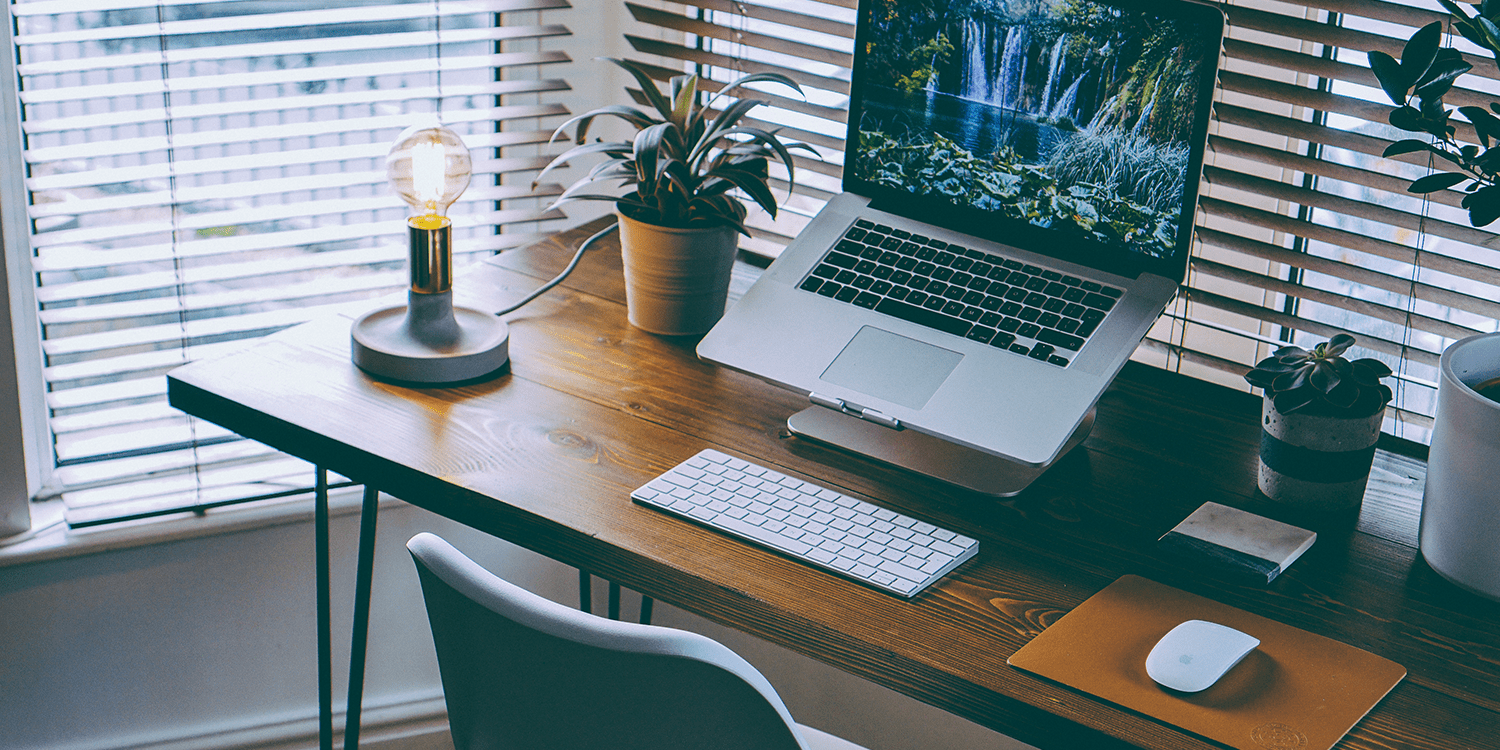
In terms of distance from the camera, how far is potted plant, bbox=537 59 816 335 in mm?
1396

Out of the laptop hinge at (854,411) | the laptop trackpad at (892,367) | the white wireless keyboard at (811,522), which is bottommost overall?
the white wireless keyboard at (811,522)

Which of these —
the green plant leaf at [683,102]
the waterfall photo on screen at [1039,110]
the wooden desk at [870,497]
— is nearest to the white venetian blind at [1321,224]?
the waterfall photo on screen at [1039,110]

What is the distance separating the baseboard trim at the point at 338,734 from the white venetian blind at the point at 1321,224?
1.20m

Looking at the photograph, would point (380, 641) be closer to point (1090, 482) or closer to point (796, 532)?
point (796, 532)

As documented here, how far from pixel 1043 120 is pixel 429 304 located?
0.67 m

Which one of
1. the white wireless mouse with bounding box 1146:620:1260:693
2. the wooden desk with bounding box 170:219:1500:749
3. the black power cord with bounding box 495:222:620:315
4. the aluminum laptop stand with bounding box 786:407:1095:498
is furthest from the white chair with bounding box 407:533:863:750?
the black power cord with bounding box 495:222:620:315

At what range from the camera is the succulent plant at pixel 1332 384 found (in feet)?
3.62

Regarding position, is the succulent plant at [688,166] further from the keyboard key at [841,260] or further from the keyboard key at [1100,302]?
the keyboard key at [1100,302]

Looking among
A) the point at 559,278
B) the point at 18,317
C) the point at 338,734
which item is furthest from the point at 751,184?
the point at 338,734

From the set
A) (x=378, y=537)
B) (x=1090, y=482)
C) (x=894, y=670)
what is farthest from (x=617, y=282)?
(x=894, y=670)

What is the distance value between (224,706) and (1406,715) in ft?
5.03

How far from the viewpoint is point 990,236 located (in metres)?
1.34

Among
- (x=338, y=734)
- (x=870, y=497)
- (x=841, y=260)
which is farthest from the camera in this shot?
(x=338, y=734)

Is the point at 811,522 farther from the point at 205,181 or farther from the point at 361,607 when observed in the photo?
the point at 205,181
